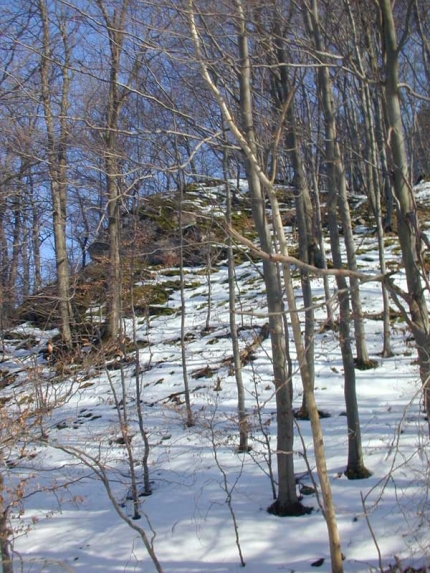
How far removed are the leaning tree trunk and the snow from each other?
69 cm

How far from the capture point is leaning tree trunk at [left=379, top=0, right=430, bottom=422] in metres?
4.40

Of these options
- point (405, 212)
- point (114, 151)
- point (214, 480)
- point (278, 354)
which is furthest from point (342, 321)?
point (114, 151)

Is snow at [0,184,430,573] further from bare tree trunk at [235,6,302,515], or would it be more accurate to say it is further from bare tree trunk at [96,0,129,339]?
bare tree trunk at [96,0,129,339]

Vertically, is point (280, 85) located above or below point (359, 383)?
above

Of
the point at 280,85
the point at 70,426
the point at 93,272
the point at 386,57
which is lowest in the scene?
the point at 70,426

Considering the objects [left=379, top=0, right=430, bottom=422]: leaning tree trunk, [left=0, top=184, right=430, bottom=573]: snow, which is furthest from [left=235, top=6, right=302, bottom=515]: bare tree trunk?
[left=379, top=0, right=430, bottom=422]: leaning tree trunk

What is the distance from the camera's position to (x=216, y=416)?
10.2 metres

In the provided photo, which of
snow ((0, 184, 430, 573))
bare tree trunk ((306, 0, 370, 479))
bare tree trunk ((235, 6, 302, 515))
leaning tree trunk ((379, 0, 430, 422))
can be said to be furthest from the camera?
bare tree trunk ((306, 0, 370, 479))

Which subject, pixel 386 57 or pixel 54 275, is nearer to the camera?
pixel 386 57

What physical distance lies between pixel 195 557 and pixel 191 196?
15.0 meters

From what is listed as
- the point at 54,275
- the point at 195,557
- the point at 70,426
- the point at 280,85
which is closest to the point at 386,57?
the point at 280,85

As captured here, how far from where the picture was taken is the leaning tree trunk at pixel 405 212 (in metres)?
4.40

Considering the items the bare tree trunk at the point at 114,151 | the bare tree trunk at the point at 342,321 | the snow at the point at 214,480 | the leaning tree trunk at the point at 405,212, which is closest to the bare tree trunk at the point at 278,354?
the snow at the point at 214,480

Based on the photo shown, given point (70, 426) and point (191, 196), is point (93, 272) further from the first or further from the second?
point (191, 196)
